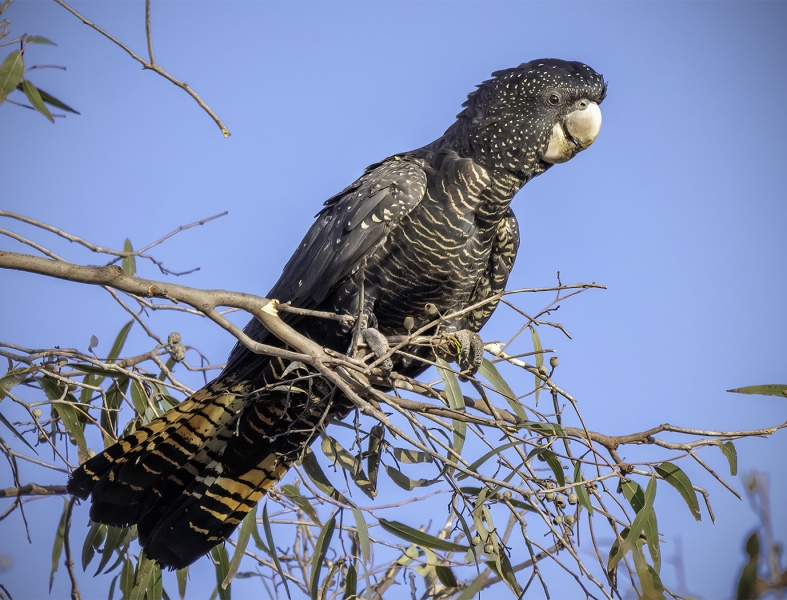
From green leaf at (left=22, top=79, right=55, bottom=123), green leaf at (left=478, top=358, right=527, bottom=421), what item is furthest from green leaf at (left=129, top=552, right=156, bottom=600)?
green leaf at (left=22, top=79, right=55, bottom=123)

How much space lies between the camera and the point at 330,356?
1979 millimetres

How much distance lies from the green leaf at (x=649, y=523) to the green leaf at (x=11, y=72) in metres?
2.27

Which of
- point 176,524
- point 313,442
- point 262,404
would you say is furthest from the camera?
point 313,442

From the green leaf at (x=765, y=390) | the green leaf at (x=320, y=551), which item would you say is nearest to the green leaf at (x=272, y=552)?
the green leaf at (x=320, y=551)

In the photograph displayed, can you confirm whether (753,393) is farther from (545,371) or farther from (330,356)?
(330,356)

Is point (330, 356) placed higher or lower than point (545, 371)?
higher

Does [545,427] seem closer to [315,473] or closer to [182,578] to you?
[315,473]

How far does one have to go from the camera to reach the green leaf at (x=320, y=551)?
7.32 ft

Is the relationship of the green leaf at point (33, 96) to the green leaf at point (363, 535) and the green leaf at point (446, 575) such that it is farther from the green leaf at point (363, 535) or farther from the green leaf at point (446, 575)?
the green leaf at point (446, 575)

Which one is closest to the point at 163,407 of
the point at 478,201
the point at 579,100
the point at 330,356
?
the point at 330,356

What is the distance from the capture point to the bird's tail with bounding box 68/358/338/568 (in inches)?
98.9

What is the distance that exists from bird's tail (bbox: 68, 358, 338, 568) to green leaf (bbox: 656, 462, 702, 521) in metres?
1.13

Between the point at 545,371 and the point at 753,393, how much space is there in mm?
596

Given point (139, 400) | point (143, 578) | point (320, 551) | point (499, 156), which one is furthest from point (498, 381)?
point (143, 578)
